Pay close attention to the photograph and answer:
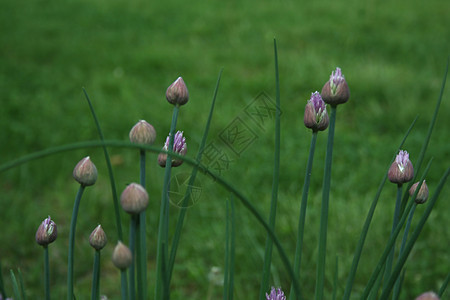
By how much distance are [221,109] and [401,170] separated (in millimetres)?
2117

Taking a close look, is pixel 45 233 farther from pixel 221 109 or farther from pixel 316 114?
pixel 221 109

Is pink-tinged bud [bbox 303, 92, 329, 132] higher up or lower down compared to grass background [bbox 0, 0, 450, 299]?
lower down

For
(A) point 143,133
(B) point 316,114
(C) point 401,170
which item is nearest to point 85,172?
(A) point 143,133

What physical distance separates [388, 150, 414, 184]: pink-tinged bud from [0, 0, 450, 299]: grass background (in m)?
0.93

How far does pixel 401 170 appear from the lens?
0.66 meters

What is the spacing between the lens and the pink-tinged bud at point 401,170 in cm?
66

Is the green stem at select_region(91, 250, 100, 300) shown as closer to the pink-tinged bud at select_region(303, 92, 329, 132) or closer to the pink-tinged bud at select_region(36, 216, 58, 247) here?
the pink-tinged bud at select_region(36, 216, 58, 247)

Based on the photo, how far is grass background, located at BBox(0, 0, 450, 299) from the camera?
173cm

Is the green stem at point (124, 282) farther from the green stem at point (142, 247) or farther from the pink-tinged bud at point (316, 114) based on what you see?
the pink-tinged bud at point (316, 114)

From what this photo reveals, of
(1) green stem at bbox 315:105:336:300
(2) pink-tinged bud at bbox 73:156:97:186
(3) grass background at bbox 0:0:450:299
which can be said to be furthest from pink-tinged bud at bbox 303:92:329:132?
(3) grass background at bbox 0:0:450:299

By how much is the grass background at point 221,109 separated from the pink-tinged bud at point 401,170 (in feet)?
3.07

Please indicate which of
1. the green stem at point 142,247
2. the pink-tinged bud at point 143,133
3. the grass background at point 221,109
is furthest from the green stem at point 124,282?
the grass background at point 221,109

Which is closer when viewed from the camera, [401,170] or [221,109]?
[401,170]

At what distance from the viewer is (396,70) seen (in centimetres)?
304
